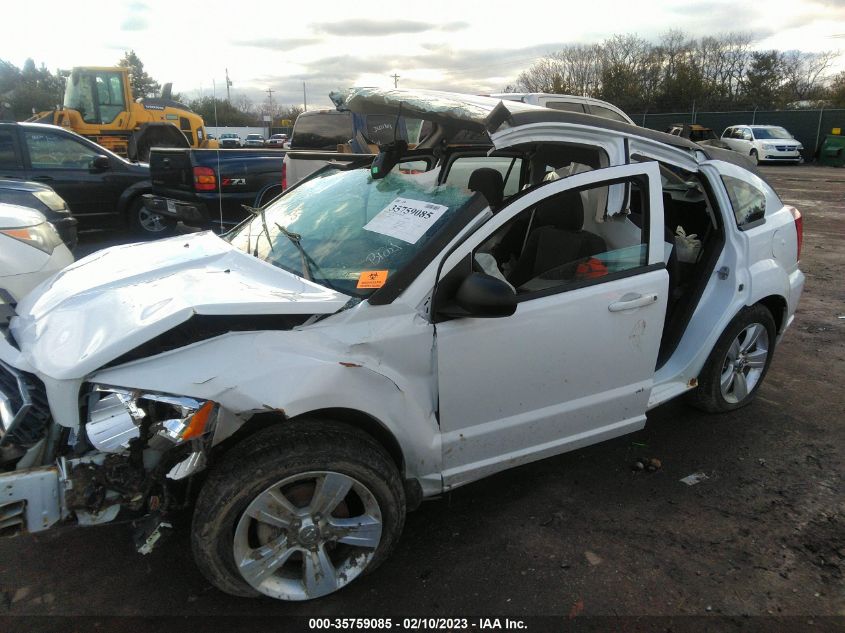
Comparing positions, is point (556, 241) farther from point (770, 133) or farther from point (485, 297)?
point (770, 133)

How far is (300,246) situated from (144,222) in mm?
7700

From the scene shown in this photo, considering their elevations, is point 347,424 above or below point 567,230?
below

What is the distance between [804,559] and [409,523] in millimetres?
1806

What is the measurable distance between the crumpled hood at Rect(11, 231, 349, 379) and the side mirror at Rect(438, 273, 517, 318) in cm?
49

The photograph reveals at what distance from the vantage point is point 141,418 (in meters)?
2.08

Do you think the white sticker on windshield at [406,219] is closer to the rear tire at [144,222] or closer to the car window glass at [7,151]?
the rear tire at [144,222]

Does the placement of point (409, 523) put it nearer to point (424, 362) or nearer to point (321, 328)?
point (424, 362)

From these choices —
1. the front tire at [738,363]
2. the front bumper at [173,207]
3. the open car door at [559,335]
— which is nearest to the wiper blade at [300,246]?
the open car door at [559,335]

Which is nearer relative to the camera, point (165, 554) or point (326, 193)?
point (165, 554)

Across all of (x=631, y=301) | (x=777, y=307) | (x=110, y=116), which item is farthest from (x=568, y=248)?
(x=110, y=116)

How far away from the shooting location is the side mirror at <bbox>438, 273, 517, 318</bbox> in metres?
2.35

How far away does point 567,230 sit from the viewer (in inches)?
131

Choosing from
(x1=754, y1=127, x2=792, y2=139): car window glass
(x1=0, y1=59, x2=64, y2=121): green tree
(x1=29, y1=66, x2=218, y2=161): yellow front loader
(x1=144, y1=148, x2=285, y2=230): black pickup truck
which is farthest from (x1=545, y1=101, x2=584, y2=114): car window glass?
(x1=0, y1=59, x2=64, y2=121): green tree

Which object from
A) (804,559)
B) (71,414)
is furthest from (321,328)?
(804,559)
